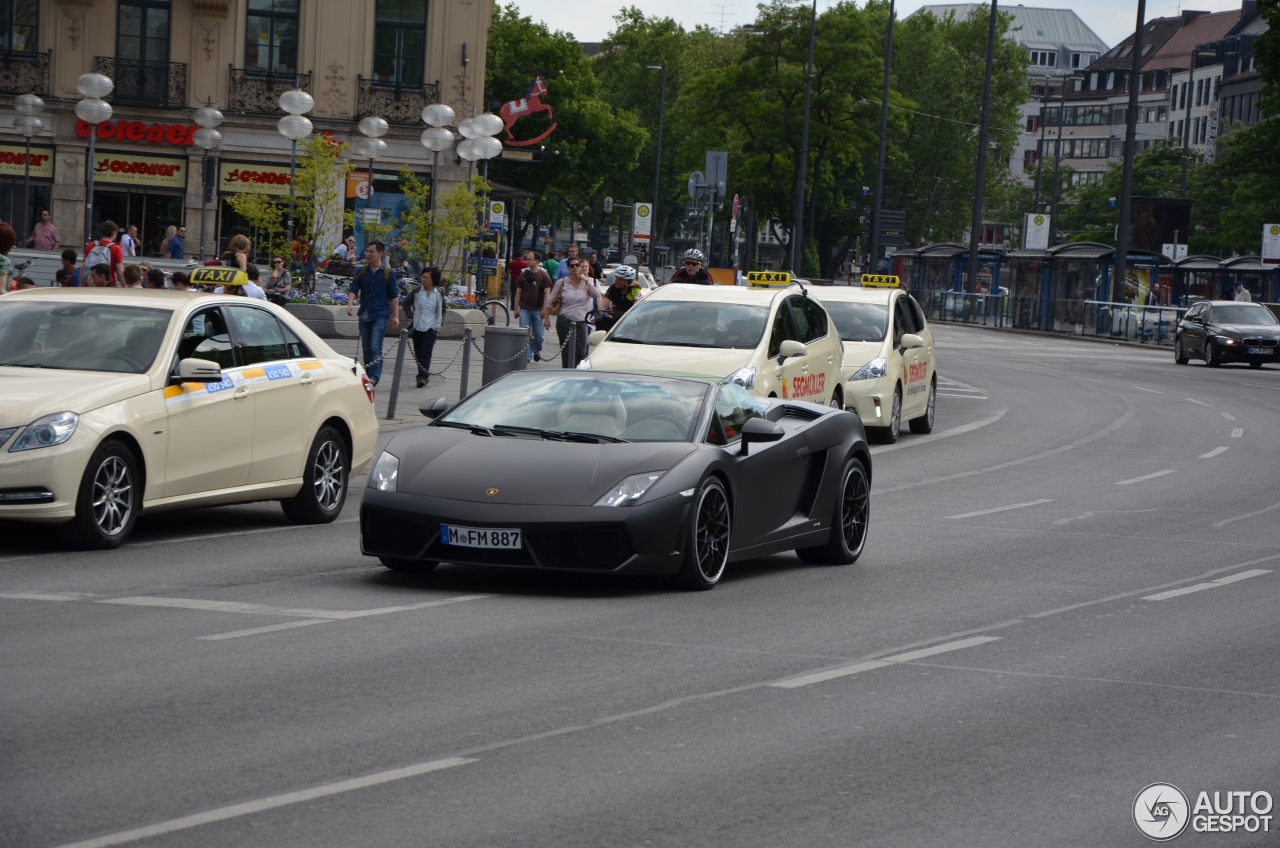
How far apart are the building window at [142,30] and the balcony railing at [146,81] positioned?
23 cm

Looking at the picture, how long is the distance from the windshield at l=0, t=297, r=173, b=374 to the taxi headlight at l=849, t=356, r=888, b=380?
10.8 meters

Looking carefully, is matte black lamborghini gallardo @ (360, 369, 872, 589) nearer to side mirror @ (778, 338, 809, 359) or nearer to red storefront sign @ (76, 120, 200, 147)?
side mirror @ (778, 338, 809, 359)

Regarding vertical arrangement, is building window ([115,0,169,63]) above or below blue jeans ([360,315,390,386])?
above

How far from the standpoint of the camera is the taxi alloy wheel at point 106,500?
11.5m

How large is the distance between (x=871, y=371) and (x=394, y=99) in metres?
32.9

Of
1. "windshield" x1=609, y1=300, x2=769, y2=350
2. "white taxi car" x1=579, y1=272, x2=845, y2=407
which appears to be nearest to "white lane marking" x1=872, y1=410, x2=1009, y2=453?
"white taxi car" x1=579, y1=272, x2=845, y2=407

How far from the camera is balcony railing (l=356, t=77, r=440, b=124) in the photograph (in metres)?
52.6

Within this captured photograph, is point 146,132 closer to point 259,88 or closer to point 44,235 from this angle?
point 259,88

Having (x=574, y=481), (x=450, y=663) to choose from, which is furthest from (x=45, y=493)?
(x=450, y=663)

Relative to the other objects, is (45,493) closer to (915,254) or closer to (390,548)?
(390,548)

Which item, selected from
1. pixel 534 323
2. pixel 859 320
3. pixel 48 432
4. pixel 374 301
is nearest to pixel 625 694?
pixel 48 432

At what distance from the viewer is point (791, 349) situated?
18.6m

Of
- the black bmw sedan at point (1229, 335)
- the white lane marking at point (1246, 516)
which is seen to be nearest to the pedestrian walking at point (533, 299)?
the white lane marking at point (1246, 516)

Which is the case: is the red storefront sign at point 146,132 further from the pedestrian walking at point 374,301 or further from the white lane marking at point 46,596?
the white lane marking at point 46,596
